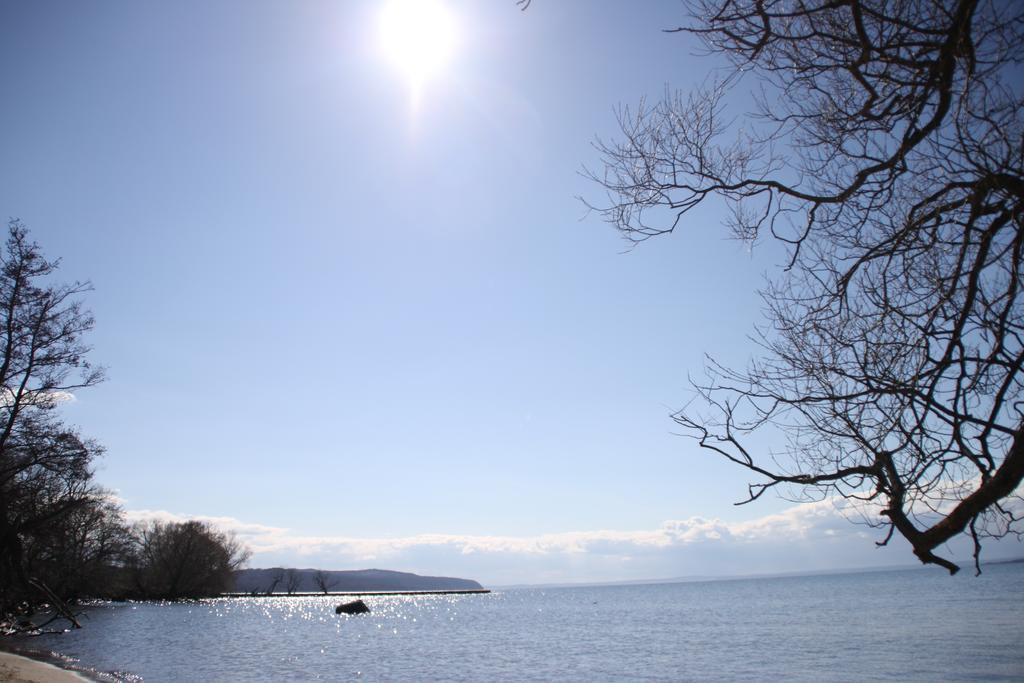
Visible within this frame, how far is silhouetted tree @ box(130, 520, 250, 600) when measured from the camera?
89.7 metres

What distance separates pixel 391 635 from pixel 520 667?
914 inches

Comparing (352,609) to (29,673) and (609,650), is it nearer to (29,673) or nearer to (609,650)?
(609,650)

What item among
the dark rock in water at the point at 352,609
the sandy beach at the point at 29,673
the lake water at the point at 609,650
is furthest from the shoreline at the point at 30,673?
the dark rock in water at the point at 352,609

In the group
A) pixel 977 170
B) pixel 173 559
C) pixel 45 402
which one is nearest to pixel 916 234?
pixel 977 170

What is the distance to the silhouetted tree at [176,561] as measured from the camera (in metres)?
→ 89.7

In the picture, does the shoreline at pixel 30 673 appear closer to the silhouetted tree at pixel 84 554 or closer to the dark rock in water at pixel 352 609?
the silhouetted tree at pixel 84 554

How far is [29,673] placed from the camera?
16.6 meters

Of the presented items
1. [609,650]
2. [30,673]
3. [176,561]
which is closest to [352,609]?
[176,561]

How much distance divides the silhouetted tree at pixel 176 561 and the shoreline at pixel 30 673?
78.0m

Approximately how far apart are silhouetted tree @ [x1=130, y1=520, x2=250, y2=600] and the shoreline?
78.0 meters

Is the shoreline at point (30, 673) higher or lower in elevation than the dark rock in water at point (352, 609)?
higher

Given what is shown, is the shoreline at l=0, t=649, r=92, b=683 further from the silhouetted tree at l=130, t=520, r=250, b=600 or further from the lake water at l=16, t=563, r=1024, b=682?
the silhouetted tree at l=130, t=520, r=250, b=600

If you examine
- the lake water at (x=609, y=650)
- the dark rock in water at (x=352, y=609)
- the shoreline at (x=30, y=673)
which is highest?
the shoreline at (x=30, y=673)

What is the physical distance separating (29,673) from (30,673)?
5cm
